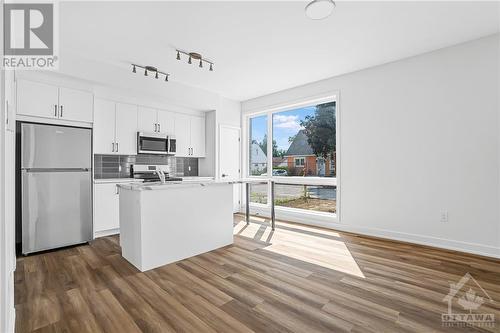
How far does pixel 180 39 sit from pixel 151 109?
1892mm

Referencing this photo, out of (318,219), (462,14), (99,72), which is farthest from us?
(318,219)

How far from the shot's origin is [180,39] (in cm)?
304

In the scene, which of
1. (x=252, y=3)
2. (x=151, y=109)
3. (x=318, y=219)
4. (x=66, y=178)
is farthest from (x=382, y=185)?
(x=66, y=178)

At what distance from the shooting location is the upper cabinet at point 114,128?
394 cm

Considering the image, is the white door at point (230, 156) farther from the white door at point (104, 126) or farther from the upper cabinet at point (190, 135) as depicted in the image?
the white door at point (104, 126)

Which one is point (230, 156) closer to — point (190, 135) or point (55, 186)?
point (190, 135)

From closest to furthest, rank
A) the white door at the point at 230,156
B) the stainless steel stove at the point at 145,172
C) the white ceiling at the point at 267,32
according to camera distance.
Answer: the white ceiling at the point at 267,32 → the stainless steel stove at the point at 145,172 → the white door at the point at 230,156

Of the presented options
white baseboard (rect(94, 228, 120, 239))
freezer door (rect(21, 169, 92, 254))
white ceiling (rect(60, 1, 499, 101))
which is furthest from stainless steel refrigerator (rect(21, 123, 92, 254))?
white ceiling (rect(60, 1, 499, 101))

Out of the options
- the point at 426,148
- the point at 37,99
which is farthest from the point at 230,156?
the point at 426,148

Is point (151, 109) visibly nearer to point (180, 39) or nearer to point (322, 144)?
point (180, 39)

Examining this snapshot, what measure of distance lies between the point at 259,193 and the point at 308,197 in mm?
1287

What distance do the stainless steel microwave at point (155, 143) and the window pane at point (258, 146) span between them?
1909mm

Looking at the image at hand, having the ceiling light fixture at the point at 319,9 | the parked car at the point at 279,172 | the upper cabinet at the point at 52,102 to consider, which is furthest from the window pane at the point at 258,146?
the upper cabinet at the point at 52,102

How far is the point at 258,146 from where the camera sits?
5.82 metres
